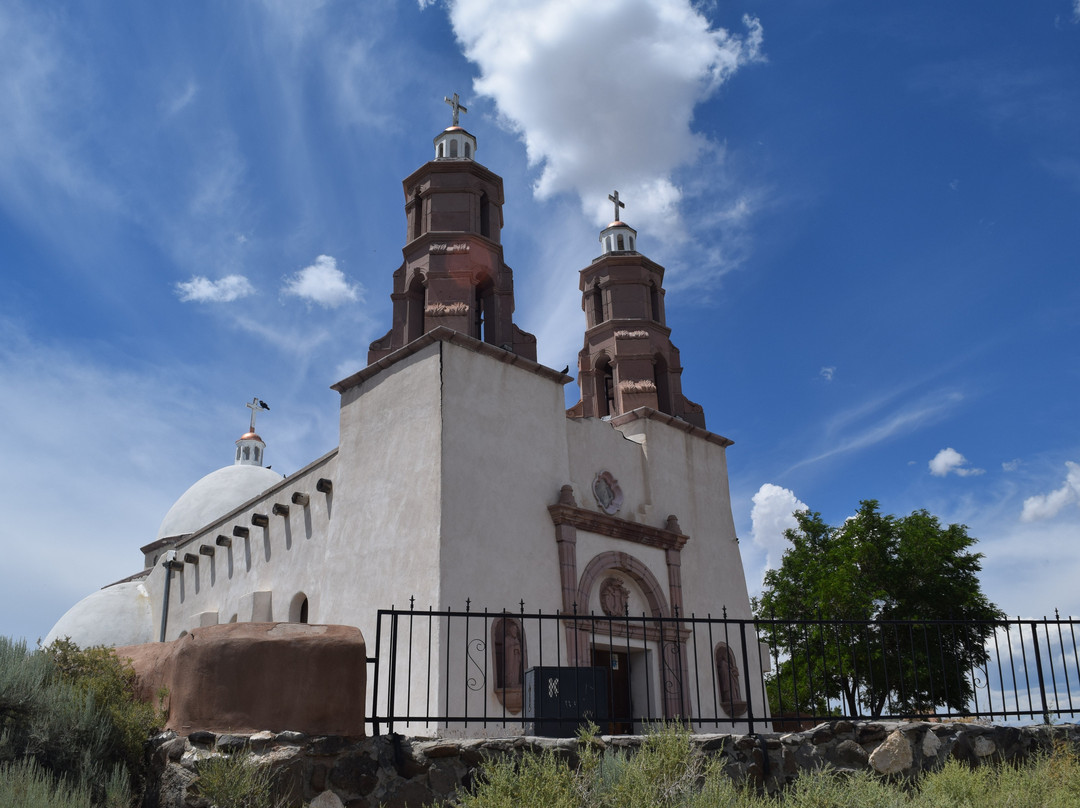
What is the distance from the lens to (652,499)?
1750 cm

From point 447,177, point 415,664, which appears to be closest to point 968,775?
point 415,664

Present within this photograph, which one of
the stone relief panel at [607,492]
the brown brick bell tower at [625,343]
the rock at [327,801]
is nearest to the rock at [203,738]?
the rock at [327,801]

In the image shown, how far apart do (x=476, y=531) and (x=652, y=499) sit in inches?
195

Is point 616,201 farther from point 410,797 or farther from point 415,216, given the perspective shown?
point 410,797

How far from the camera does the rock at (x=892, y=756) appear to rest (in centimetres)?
834

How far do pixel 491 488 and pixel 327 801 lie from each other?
7.62 m

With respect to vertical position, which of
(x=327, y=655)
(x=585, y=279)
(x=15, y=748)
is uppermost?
(x=585, y=279)

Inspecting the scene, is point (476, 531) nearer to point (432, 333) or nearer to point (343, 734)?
point (432, 333)

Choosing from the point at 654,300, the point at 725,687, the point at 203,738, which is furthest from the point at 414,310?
the point at 203,738

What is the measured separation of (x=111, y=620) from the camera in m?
23.6

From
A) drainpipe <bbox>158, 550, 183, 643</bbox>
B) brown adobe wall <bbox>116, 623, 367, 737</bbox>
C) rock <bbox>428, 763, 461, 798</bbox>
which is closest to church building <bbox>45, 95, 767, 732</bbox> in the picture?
drainpipe <bbox>158, 550, 183, 643</bbox>

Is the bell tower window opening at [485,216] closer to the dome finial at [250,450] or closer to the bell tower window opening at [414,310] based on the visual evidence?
the bell tower window opening at [414,310]

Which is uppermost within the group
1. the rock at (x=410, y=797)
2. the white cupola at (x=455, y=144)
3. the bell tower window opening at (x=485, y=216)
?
the white cupola at (x=455, y=144)

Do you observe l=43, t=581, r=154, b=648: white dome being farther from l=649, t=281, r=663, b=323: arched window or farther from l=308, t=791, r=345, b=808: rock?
l=308, t=791, r=345, b=808: rock
